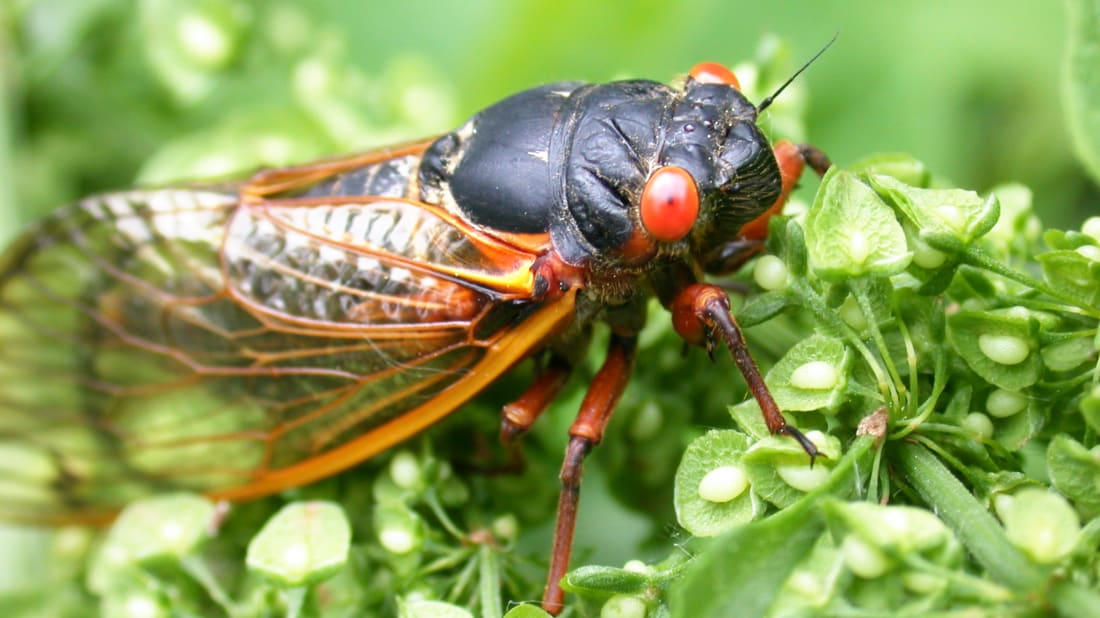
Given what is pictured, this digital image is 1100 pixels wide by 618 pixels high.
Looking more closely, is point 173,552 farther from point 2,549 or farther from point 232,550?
point 2,549

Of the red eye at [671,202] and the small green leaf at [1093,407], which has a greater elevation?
the red eye at [671,202]

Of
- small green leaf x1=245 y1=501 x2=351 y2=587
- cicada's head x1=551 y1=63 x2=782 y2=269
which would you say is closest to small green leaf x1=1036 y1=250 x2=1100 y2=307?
cicada's head x1=551 y1=63 x2=782 y2=269

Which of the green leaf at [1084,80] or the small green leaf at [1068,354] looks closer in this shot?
the small green leaf at [1068,354]

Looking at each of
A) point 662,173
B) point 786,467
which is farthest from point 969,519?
point 662,173

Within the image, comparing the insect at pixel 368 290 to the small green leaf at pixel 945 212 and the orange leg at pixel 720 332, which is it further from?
the small green leaf at pixel 945 212

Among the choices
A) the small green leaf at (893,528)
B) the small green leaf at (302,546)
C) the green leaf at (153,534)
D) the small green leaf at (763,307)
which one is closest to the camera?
the small green leaf at (893,528)

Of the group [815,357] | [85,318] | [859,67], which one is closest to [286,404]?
[85,318]

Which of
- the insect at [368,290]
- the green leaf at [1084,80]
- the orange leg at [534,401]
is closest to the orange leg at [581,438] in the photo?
the insect at [368,290]

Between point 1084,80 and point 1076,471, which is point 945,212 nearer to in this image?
point 1076,471
